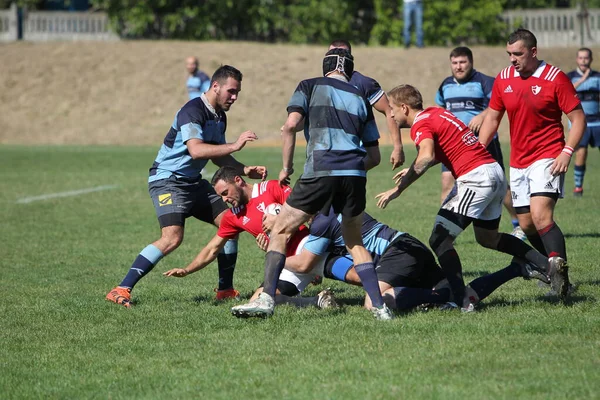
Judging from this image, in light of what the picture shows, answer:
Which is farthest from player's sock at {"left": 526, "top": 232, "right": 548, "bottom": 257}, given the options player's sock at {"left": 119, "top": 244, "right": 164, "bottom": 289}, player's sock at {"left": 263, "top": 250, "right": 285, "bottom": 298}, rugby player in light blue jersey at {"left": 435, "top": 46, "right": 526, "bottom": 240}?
player's sock at {"left": 119, "top": 244, "right": 164, "bottom": 289}

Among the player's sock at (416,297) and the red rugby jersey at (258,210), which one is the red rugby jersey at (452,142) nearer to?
the player's sock at (416,297)

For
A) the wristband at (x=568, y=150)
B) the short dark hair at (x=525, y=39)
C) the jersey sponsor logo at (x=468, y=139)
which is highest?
the short dark hair at (x=525, y=39)

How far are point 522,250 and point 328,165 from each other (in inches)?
73.8

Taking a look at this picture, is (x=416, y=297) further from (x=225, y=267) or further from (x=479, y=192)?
(x=225, y=267)

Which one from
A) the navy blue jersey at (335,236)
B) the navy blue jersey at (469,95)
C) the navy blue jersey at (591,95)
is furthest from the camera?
the navy blue jersey at (591,95)

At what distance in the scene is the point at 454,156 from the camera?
728 cm

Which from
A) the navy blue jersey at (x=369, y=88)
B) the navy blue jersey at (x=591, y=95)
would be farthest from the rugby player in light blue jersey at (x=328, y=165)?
the navy blue jersey at (x=591, y=95)

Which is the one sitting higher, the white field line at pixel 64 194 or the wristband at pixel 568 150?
the wristband at pixel 568 150

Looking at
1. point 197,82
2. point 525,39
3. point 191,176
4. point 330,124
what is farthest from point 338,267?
point 197,82

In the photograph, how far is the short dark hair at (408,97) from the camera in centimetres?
723

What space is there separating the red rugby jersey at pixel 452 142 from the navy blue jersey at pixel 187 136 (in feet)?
5.88

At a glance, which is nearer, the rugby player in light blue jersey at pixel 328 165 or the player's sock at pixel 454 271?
the rugby player in light blue jersey at pixel 328 165

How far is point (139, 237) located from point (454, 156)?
6.04m

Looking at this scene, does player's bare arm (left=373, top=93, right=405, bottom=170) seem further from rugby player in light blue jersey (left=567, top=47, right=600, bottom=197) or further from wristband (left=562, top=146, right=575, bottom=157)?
rugby player in light blue jersey (left=567, top=47, right=600, bottom=197)
